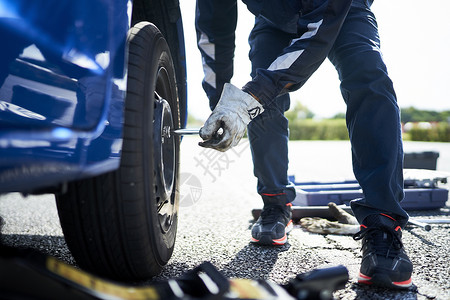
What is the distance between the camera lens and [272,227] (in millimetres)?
1784

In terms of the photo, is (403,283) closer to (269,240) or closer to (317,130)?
(269,240)

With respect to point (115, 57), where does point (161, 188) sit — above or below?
below

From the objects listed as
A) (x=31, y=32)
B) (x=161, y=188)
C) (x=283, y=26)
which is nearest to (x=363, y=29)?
(x=283, y=26)

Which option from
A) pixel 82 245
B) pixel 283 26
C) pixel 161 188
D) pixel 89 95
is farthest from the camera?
pixel 283 26

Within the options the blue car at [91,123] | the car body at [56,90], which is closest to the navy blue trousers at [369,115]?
the blue car at [91,123]

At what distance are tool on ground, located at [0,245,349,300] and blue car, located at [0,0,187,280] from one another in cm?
13

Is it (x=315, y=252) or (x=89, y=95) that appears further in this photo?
(x=315, y=252)

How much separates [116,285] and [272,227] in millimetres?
1130

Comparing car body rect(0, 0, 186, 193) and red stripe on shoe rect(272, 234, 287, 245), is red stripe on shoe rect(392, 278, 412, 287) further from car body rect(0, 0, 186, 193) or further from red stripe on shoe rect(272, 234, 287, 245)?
car body rect(0, 0, 186, 193)

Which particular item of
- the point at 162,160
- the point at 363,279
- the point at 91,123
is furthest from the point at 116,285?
the point at 363,279

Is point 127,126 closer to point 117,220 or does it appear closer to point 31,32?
point 117,220

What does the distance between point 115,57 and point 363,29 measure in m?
1.09

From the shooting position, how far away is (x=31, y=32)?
0.65 meters

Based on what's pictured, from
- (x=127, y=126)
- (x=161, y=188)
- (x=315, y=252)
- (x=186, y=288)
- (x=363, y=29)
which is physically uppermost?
(x=363, y=29)
